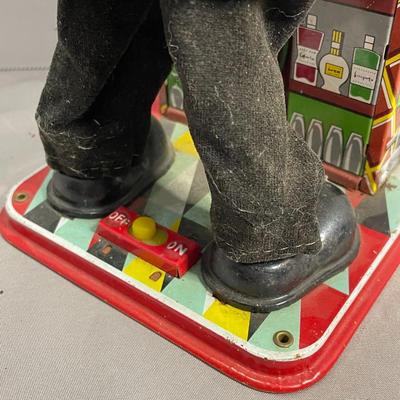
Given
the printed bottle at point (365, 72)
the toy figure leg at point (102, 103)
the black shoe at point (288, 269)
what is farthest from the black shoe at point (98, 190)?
the printed bottle at point (365, 72)

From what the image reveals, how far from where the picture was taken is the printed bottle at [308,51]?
80 cm

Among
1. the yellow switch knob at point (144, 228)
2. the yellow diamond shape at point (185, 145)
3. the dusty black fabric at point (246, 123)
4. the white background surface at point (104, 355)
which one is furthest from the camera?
the yellow diamond shape at point (185, 145)

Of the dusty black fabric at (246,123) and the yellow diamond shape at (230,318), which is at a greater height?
the dusty black fabric at (246,123)

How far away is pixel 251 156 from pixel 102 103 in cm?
26

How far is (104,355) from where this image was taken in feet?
2.25

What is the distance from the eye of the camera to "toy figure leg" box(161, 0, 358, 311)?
0.49 metres

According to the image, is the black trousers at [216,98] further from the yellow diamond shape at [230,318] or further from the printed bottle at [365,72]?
the printed bottle at [365,72]

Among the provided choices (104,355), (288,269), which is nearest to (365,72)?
(288,269)

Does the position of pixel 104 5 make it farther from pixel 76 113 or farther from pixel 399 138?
pixel 399 138

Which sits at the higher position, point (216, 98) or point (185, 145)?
point (216, 98)

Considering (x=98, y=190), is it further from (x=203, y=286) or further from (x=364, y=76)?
(x=364, y=76)

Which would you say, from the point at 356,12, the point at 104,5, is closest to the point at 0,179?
the point at 104,5

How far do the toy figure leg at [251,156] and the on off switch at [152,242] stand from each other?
36 mm

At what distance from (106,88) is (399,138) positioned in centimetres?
44
